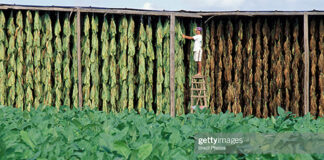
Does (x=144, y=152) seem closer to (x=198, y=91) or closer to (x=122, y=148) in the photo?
(x=122, y=148)

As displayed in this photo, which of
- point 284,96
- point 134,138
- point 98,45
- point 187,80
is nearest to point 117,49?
point 98,45

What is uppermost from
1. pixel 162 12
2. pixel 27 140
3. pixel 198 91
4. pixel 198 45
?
pixel 162 12

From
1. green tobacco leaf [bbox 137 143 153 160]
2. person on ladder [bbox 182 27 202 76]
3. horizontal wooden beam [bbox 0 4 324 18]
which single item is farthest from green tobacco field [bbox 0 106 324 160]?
person on ladder [bbox 182 27 202 76]

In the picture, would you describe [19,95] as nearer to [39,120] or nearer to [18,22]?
[18,22]

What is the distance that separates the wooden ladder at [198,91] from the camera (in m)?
10.1

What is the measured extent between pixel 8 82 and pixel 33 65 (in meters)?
0.71

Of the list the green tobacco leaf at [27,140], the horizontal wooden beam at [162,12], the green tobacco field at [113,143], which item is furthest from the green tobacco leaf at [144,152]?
the horizontal wooden beam at [162,12]

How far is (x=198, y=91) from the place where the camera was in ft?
34.6

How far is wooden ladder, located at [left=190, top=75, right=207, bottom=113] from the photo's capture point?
33.3ft

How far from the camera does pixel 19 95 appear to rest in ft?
31.6

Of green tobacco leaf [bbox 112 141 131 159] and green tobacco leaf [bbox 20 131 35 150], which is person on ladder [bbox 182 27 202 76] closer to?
green tobacco leaf [bbox 20 131 35 150]

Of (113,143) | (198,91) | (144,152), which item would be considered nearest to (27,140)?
(113,143)

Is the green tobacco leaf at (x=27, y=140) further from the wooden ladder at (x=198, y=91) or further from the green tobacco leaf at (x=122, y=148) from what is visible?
the wooden ladder at (x=198, y=91)

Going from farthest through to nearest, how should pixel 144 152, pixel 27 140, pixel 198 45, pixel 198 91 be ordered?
pixel 198 91 < pixel 198 45 < pixel 27 140 < pixel 144 152
